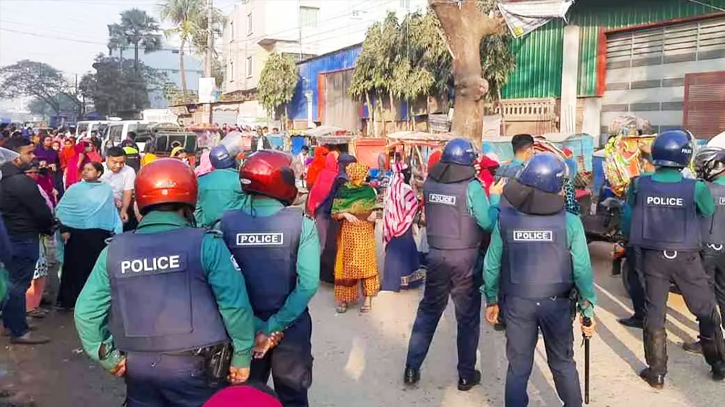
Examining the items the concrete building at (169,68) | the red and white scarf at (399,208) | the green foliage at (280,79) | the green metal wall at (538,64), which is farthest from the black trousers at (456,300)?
the concrete building at (169,68)

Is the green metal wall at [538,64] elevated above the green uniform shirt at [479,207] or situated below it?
above

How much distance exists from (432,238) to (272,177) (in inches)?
70.6

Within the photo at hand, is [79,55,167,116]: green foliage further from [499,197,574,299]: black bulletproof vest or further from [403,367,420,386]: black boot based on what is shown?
[499,197,574,299]: black bulletproof vest

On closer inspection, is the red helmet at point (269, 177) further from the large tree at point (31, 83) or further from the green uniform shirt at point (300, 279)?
the large tree at point (31, 83)

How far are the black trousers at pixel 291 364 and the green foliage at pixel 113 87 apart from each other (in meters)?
59.1

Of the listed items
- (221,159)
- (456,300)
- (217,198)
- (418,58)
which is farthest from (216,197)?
(418,58)

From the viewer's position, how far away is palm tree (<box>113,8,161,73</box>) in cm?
6650

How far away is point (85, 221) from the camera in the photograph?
6.82 m

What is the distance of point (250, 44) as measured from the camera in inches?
1567

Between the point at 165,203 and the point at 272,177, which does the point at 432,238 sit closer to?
the point at 272,177

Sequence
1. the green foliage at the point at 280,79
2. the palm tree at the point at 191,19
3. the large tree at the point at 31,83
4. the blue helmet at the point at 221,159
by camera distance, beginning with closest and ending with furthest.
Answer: the blue helmet at the point at 221,159, the green foliage at the point at 280,79, the palm tree at the point at 191,19, the large tree at the point at 31,83

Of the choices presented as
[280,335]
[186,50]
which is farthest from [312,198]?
[186,50]

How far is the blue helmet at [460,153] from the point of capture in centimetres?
472

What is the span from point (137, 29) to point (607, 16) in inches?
2436
